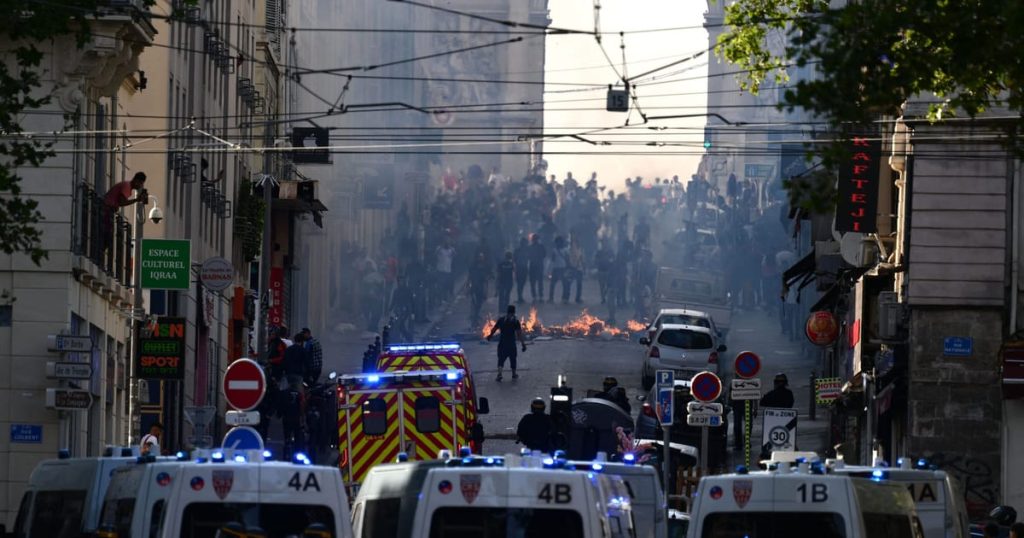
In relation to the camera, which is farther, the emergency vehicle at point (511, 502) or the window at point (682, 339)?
the window at point (682, 339)

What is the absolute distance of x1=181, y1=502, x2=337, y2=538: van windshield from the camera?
17000 millimetres

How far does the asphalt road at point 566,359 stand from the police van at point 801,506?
24.3 meters

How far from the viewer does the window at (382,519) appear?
722 inches


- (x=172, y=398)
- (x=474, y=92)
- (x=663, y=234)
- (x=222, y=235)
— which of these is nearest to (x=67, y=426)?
(x=172, y=398)

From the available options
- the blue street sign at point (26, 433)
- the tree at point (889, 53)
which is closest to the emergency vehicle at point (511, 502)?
the tree at point (889, 53)

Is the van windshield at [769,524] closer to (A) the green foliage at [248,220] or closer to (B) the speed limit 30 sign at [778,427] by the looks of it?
(B) the speed limit 30 sign at [778,427]

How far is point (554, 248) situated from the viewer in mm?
82500

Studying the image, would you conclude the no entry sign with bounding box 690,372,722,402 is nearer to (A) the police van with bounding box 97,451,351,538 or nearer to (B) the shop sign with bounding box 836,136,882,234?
(B) the shop sign with bounding box 836,136,882,234

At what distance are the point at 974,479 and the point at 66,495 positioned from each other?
18.8 meters

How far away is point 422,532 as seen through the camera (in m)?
16.9

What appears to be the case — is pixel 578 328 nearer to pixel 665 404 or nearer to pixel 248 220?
pixel 248 220

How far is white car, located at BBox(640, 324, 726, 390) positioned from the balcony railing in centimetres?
1600

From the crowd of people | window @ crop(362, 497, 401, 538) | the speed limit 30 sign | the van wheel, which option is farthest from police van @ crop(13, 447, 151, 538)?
the crowd of people

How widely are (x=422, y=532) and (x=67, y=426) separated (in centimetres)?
1795
